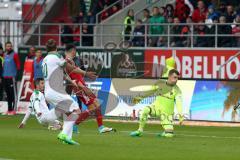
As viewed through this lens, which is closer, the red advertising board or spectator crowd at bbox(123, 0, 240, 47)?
the red advertising board

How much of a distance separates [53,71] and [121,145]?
→ 203 cm

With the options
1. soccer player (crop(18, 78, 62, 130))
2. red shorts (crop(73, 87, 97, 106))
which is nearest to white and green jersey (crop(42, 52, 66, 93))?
soccer player (crop(18, 78, 62, 130))

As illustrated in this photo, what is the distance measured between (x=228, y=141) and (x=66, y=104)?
391cm

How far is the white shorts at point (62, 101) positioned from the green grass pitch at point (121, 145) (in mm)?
755

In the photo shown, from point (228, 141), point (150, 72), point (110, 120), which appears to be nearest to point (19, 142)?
point (228, 141)

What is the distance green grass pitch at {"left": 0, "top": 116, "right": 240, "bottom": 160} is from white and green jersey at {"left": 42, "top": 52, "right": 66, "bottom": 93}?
46.6 inches

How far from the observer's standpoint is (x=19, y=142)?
18.7 metres

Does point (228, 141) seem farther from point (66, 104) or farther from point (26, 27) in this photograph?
point (26, 27)

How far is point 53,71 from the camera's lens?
60.0ft

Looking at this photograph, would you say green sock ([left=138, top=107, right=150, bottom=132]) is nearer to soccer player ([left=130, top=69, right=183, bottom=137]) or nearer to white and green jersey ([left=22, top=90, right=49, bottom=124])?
soccer player ([left=130, top=69, right=183, bottom=137])

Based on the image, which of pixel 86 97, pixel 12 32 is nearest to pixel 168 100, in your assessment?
pixel 86 97

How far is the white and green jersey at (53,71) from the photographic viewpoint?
1822 cm

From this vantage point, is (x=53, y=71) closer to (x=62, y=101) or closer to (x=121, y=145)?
(x=62, y=101)

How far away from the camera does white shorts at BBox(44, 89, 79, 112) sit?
1817cm
